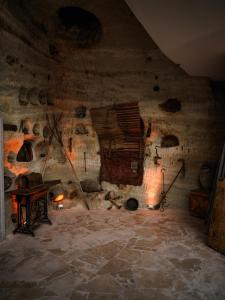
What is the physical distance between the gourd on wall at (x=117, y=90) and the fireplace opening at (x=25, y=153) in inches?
11.4

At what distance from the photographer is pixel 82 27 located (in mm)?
8266

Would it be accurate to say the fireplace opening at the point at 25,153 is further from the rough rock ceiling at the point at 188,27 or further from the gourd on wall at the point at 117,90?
the rough rock ceiling at the point at 188,27

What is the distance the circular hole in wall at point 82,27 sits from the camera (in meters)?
8.10

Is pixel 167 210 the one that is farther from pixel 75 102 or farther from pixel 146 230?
pixel 75 102

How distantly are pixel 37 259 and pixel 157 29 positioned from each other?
18.2ft

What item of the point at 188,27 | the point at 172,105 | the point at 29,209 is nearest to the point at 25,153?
the point at 29,209

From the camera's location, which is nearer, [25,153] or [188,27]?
[188,27]

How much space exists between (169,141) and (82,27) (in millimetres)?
4619

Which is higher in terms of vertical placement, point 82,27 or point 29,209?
point 82,27

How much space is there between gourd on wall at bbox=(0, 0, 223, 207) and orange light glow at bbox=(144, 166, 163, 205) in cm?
3

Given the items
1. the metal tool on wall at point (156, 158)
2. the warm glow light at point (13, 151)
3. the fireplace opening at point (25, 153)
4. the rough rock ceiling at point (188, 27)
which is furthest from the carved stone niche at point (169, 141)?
the warm glow light at point (13, 151)

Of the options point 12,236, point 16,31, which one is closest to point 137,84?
point 16,31

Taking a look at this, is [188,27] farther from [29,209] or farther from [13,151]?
[29,209]

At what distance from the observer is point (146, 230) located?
6.75 meters
